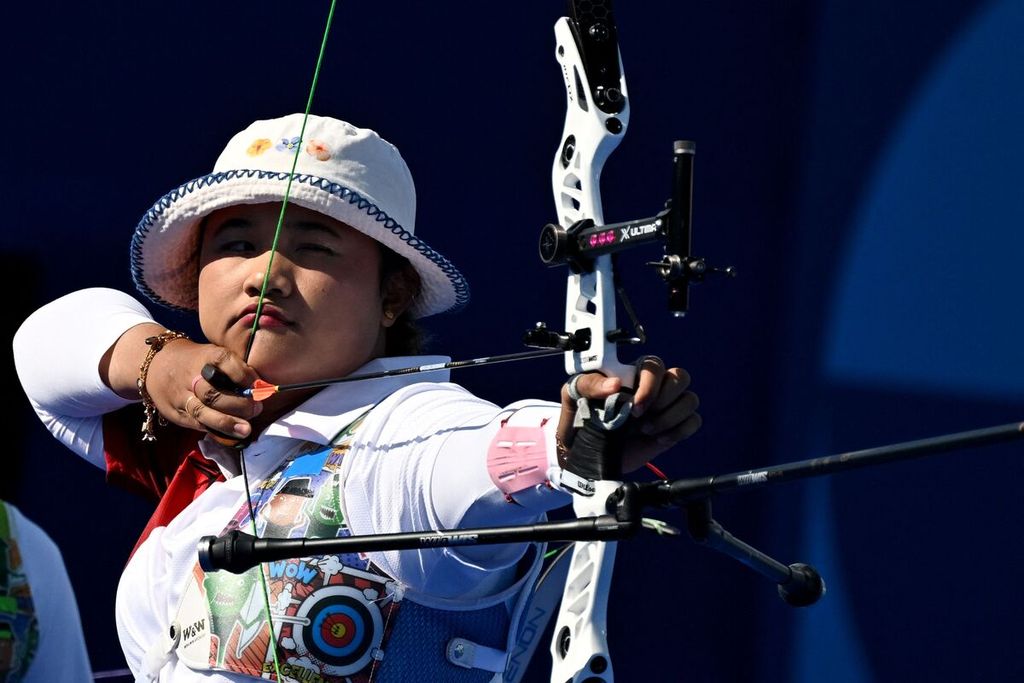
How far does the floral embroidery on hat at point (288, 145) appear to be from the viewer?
1.81m

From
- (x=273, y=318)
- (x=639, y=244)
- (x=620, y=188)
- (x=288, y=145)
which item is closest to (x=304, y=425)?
(x=273, y=318)

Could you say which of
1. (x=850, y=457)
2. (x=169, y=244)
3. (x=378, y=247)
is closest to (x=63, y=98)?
(x=169, y=244)

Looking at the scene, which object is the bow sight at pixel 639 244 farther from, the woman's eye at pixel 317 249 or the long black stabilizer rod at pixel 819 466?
the woman's eye at pixel 317 249

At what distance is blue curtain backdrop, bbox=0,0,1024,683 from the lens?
7.54 ft

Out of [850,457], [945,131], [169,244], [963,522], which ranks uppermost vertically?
[945,131]

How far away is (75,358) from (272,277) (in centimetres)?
34

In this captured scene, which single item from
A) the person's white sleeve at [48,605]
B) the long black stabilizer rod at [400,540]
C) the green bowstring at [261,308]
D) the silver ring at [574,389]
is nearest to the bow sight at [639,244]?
the silver ring at [574,389]

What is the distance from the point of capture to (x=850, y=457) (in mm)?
1178

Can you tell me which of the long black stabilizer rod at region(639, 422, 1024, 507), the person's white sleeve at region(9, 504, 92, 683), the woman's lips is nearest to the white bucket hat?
the woman's lips

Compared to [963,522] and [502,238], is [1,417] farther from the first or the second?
[963,522]

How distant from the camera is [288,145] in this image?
1.82 metres

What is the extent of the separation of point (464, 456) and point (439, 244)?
3.14 feet

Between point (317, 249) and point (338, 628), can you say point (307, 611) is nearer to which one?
point (338, 628)

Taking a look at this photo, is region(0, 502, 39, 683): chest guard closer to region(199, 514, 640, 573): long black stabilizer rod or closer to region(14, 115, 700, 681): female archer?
region(199, 514, 640, 573): long black stabilizer rod
